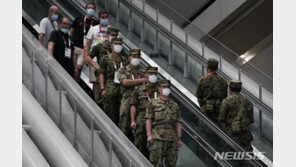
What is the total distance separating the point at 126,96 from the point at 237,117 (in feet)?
5.39

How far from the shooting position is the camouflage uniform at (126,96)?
8.59m

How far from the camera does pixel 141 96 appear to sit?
330 inches

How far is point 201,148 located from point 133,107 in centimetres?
109

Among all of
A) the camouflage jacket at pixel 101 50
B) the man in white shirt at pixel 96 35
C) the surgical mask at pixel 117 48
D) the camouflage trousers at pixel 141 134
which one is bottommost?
the camouflage trousers at pixel 141 134

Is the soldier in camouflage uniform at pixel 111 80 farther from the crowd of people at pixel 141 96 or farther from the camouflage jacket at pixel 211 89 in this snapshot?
the camouflage jacket at pixel 211 89

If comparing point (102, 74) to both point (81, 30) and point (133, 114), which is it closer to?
point (133, 114)

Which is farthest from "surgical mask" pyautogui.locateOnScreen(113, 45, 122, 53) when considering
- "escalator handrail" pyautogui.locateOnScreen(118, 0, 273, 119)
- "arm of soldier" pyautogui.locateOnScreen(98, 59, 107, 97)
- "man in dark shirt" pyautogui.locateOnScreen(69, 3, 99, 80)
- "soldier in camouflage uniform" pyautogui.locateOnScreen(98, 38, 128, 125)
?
"escalator handrail" pyautogui.locateOnScreen(118, 0, 273, 119)

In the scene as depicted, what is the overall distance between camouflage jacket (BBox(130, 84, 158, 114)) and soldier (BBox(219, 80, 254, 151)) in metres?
1.25

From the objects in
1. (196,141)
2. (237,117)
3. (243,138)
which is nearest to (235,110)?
(237,117)

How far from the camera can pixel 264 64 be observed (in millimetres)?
23047

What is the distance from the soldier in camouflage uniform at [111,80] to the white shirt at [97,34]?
1.01m

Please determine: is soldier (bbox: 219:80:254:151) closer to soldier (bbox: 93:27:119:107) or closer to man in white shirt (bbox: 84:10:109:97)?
soldier (bbox: 93:27:119:107)

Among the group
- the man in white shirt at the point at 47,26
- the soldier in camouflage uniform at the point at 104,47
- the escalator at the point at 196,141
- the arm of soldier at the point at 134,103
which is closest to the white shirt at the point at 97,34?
the soldier in camouflage uniform at the point at 104,47

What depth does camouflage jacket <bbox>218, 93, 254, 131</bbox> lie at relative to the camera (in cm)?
912
